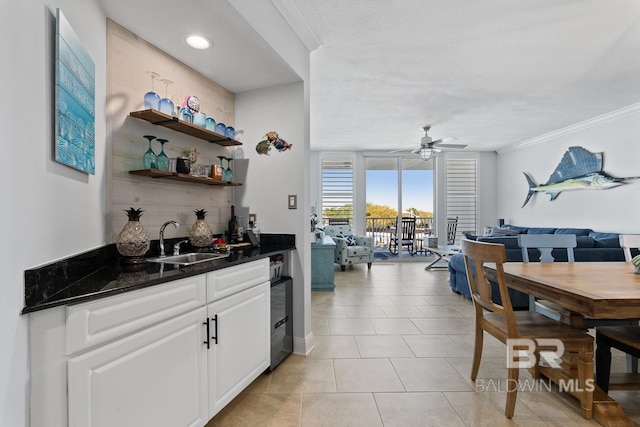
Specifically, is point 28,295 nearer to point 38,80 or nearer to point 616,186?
point 38,80

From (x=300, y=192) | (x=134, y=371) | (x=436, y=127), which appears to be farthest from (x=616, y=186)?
(x=134, y=371)

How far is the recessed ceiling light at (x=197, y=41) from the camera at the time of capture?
6.56ft

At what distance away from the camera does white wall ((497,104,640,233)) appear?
4480mm

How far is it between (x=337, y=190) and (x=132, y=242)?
6044 mm

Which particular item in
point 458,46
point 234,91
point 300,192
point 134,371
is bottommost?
point 134,371

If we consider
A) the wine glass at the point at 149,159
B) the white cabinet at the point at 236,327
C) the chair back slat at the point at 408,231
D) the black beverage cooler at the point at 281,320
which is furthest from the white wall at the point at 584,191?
the wine glass at the point at 149,159

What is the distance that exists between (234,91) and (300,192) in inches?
45.6

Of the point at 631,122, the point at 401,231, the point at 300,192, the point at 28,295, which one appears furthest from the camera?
the point at 401,231

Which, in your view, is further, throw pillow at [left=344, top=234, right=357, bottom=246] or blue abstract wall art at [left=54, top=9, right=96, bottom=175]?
throw pillow at [left=344, top=234, right=357, bottom=246]

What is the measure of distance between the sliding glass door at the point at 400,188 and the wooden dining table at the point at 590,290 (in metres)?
5.40

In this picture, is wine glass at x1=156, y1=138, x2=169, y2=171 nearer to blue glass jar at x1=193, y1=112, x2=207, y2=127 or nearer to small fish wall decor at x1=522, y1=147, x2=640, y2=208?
blue glass jar at x1=193, y1=112, x2=207, y2=127

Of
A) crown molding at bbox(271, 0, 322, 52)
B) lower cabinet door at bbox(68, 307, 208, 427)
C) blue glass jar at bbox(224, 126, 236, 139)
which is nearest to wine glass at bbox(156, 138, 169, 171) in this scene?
blue glass jar at bbox(224, 126, 236, 139)

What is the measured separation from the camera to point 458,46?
2801 millimetres

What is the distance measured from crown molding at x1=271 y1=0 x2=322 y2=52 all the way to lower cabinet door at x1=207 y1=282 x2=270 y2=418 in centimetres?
194
